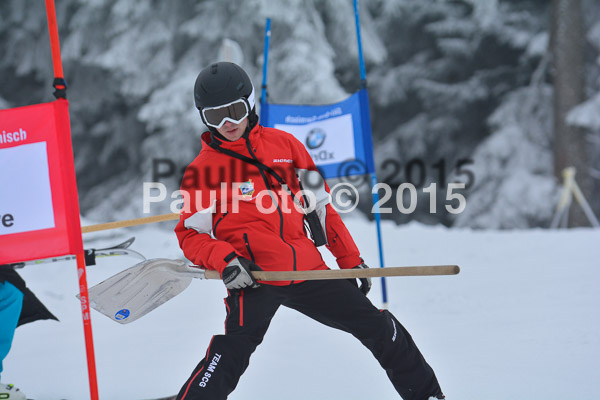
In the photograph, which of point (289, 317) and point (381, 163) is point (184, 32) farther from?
A: point (289, 317)

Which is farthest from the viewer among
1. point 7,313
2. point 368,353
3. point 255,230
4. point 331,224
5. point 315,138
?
point 315,138

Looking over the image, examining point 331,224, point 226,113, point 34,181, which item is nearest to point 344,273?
point 331,224

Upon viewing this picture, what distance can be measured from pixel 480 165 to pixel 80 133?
8594 millimetres

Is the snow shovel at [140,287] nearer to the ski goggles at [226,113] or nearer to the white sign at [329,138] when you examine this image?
the ski goggles at [226,113]

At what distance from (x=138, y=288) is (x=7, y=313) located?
73 centimetres

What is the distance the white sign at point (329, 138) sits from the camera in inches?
181

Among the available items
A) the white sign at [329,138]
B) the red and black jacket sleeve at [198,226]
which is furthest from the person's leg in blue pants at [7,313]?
the white sign at [329,138]

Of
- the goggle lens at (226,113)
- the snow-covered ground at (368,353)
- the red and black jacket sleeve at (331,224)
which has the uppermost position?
the goggle lens at (226,113)

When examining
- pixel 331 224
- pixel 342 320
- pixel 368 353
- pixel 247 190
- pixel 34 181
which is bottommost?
pixel 368 353

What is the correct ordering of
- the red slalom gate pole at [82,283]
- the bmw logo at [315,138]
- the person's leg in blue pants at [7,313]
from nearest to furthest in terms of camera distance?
the red slalom gate pole at [82,283]
the person's leg in blue pants at [7,313]
the bmw logo at [315,138]

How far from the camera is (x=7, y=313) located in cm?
269

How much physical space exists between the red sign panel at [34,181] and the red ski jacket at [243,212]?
57 cm

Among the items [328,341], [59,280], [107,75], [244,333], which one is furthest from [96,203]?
[244,333]

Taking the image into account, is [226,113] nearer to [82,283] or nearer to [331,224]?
[331,224]
